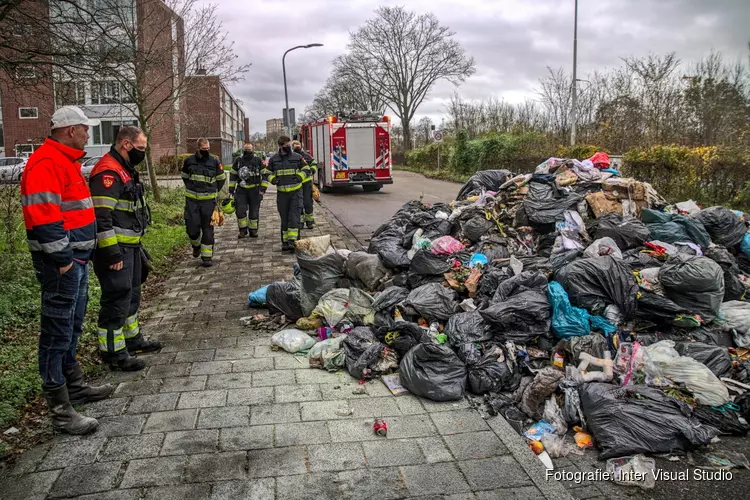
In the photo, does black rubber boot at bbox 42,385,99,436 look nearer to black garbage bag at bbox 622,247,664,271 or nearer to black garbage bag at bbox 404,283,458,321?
black garbage bag at bbox 404,283,458,321

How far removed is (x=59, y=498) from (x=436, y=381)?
92.0 inches

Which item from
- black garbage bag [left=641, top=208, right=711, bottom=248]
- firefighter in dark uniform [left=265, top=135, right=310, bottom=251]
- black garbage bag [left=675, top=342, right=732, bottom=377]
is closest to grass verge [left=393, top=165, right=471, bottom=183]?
firefighter in dark uniform [left=265, top=135, right=310, bottom=251]

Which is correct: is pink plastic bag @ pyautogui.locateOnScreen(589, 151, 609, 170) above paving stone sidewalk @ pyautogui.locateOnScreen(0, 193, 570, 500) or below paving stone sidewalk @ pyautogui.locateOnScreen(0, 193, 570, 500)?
above

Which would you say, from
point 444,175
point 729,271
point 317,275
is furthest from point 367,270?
point 444,175

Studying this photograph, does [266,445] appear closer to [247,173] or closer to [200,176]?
[200,176]

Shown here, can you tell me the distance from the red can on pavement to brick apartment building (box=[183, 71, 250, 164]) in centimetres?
1228

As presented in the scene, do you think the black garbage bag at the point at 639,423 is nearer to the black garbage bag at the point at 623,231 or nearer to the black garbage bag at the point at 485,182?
the black garbage bag at the point at 623,231

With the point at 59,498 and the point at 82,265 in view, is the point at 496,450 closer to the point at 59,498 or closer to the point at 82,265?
the point at 59,498

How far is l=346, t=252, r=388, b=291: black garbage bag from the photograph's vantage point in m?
6.12

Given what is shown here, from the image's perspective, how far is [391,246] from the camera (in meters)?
6.59

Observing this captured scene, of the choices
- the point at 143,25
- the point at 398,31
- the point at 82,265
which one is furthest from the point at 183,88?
the point at 398,31

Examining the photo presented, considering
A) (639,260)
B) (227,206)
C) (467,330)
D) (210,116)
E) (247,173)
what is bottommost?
(467,330)

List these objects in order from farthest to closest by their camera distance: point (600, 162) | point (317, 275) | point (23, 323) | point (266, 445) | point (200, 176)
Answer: point (200, 176) → point (600, 162) → point (317, 275) → point (23, 323) → point (266, 445)

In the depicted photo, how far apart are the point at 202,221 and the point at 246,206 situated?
2502 millimetres
